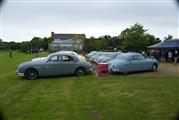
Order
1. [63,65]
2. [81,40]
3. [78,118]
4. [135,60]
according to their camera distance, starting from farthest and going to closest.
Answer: [81,40] → [135,60] → [63,65] → [78,118]

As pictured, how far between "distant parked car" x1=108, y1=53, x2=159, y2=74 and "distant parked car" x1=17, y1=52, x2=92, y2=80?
5.46ft

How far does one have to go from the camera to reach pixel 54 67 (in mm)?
17188

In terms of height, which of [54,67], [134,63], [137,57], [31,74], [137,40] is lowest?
[31,74]

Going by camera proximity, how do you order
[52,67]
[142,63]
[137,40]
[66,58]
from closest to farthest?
[52,67] → [66,58] → [142,63] → [137,40]

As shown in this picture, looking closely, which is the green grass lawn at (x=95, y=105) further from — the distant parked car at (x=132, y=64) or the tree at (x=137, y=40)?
the tree at (x=137, y=40)

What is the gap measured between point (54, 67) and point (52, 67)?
0.37ft

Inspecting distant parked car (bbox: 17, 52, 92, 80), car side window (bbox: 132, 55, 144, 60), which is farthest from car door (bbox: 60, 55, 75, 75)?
car side window (bbox: 132, 55, 144, 60)

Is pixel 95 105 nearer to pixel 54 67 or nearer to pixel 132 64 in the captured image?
pixel 54 67

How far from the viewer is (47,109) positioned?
7809 millimetres

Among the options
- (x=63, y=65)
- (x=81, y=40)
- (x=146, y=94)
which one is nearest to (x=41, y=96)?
(x=146, y=94)

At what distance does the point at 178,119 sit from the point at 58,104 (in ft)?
22.6

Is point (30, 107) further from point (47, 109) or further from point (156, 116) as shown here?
point (156, 116)

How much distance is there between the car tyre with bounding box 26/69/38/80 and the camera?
1660cm

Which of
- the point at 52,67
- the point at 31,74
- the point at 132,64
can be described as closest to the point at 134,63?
the point at 132,64
